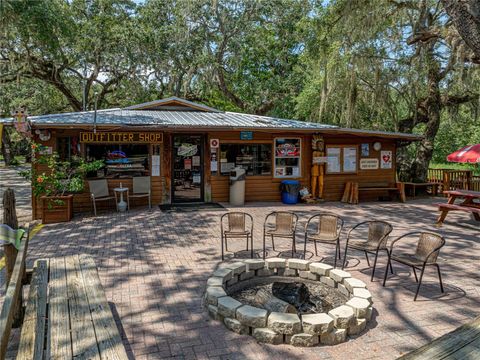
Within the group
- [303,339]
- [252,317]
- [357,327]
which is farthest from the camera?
[357,327]

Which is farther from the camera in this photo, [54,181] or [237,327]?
[54,181]

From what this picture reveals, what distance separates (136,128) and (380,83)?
30.9ft

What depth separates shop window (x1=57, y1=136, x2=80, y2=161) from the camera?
9914mm

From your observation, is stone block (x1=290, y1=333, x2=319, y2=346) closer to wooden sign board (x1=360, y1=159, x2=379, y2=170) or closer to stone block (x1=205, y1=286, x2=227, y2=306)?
stone block (x1=205, y1=286, x2=227, y2=306)

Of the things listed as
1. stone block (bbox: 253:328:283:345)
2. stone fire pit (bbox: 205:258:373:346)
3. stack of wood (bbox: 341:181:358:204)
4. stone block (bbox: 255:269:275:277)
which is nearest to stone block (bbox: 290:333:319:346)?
stone fire pit (bbox: 205:258:373:346)

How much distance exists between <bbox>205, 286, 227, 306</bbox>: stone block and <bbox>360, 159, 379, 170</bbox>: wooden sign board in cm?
978

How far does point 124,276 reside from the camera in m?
5.08

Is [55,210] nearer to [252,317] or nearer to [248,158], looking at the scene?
[248,158]

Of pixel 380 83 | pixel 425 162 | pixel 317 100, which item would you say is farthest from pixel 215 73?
pixel 425 162

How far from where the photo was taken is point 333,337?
11.3 feet

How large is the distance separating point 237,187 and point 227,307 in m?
7.37

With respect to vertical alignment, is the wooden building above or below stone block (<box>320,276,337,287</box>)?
above

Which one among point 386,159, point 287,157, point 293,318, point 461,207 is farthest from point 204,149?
point 293,318

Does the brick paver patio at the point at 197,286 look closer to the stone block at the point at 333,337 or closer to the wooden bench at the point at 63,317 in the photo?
the stone block at the point at 333,337
